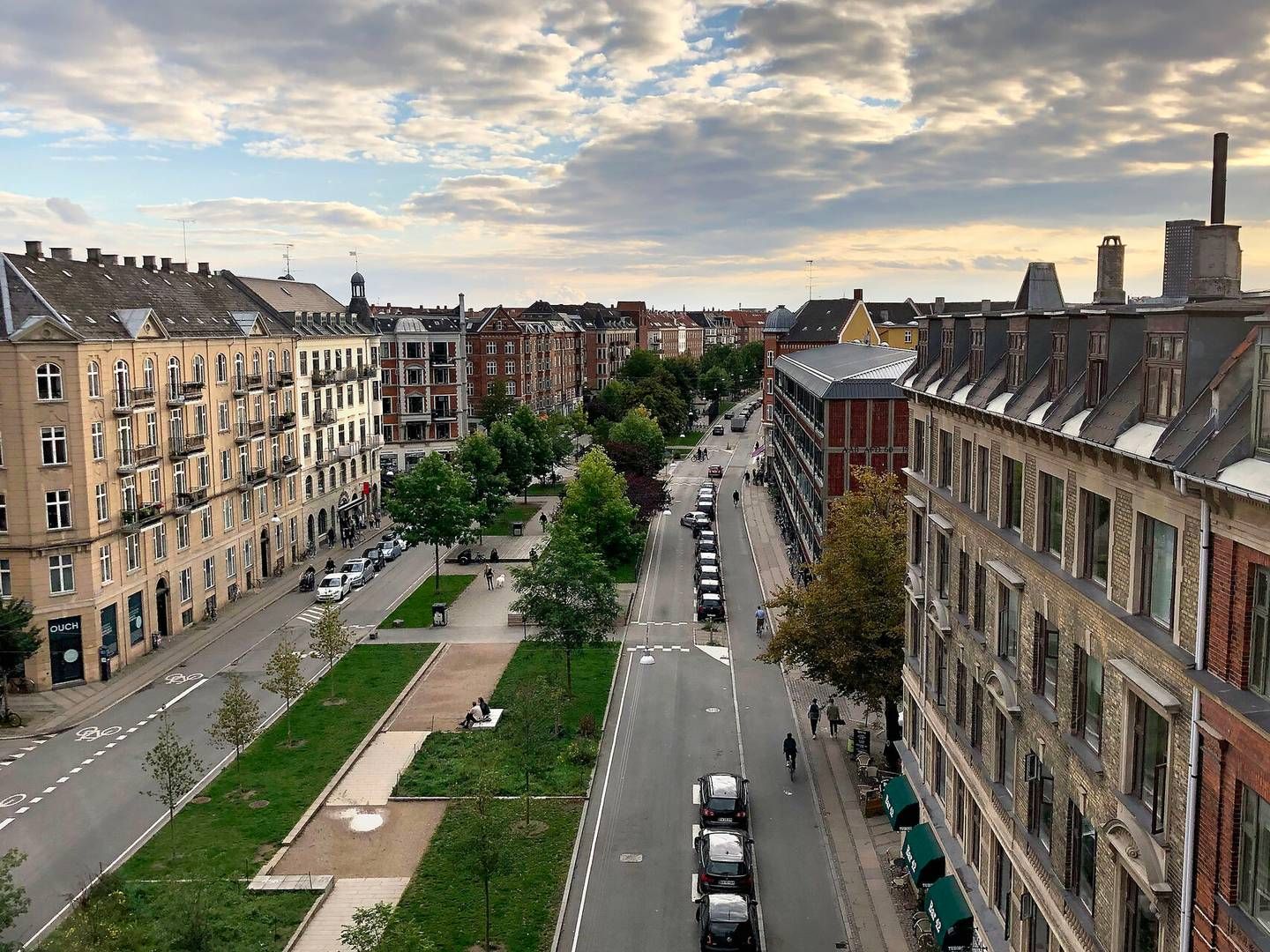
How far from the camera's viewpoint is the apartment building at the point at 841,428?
160 ft

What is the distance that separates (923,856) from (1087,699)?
958 centimetres

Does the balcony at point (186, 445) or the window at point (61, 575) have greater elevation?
the balcony at point (186, 445)

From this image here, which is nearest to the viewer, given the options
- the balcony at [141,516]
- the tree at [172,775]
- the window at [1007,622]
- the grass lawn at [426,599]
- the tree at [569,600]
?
the window at [1007,622]

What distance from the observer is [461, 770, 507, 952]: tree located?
23.4m

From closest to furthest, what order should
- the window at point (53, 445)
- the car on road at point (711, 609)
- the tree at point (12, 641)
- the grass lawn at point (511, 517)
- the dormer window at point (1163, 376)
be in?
the dormer window at point (1163, 376), the tree at point (12, 641), the window at point (53, 445), the car on road at point (711, 609), the grass lawn at point (511, 517)

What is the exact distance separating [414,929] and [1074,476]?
1426cm

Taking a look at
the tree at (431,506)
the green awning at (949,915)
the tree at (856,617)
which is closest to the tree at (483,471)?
the tree at (431,506)

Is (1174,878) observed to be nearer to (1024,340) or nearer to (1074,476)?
(1074,476)

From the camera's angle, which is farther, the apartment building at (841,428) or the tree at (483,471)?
the tree at (483,471)

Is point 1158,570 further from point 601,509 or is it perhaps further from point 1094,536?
point 601,509

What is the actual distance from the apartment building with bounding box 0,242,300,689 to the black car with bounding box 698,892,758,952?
1160 inches

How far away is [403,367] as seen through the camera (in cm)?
10094

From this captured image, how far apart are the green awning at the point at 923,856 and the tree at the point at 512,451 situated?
56.7 metres

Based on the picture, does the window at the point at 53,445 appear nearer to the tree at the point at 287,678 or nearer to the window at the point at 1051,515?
the tree at the point at 287,678
